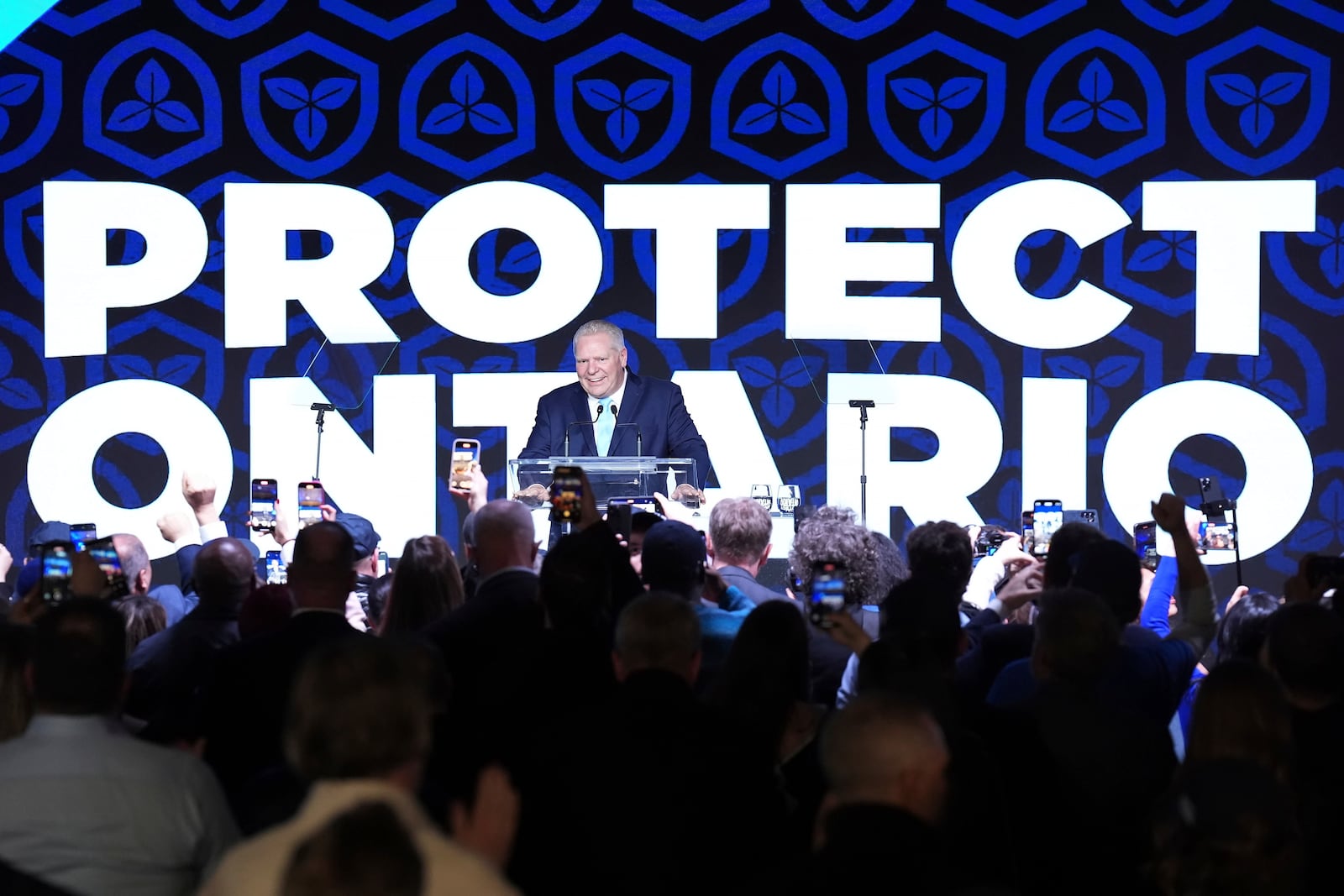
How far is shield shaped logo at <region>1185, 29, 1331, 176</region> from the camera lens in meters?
9.12

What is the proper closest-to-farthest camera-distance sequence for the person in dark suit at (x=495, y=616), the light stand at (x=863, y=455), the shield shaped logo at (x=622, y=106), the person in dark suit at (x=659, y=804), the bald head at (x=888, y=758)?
the bald head at (x=888, y=758), the person in dark suit at (x=659, y=804), the person in dark suit at (x=495, y=616), the light stand at (x=863, y=455), the shield shaped logo at (x=622, y=106)

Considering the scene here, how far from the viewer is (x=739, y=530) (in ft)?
14.5

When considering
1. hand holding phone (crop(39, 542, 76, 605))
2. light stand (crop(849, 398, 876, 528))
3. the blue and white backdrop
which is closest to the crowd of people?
hand holding phone (crop(39, 542, 76, 605))

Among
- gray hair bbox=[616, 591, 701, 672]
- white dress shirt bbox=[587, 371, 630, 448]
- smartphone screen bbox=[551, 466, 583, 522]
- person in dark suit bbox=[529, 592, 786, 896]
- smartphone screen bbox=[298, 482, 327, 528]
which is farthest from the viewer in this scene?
white dress shirt bbox=[587, 371, 630, 448]

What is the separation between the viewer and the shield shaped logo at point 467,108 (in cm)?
925

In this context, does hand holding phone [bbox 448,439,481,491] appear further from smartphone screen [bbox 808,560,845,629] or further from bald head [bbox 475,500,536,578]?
smartphone screen [bbox 808,560,845,629]

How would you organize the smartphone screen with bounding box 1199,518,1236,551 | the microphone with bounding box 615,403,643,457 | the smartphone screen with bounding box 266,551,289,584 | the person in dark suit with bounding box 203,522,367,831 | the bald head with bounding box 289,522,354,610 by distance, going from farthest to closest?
the microphone with bounding box 615,403,643,457 → the smartphone screen with bounding box 1199,518,1236,551 → the smartphone screen with bounding box 266,551,289,584 → the bald head with bounding box 289,522,354,610 → the person in dark suit with bounding box 203,522,367,831

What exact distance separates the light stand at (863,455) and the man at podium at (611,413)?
3.25ft

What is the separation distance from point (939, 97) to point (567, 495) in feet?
19.0

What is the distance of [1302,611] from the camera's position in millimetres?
2713

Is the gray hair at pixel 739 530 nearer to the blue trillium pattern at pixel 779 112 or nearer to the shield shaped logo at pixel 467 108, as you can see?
the blue trillium pattern at pixel 779 112

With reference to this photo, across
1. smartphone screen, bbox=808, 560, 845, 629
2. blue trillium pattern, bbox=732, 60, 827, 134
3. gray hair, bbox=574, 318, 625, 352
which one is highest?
blue trillium pattern, bbox=732, 60, 827, 134

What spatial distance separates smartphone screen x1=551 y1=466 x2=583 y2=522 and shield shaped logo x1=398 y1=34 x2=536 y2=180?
214 inches

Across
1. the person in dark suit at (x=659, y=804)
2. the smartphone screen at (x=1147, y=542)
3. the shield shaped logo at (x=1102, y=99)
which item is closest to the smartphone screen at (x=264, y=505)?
the smartphone screen at (x=1147, y=542)
